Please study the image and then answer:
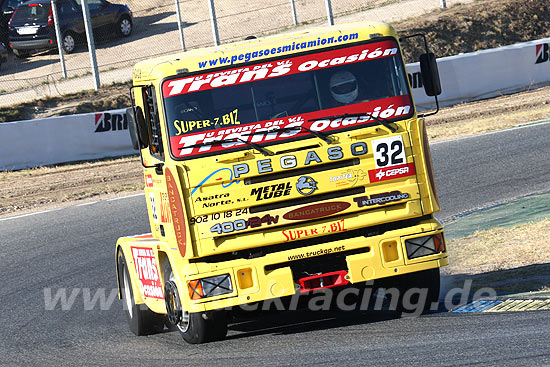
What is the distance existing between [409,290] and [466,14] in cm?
2279

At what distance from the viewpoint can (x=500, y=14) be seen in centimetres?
2998

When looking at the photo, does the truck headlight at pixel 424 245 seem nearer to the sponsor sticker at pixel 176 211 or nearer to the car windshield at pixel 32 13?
the sponsor sticker at pixel 176 211

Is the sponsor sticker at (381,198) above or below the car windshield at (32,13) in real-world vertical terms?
below

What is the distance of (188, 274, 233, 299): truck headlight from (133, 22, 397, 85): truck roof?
5.55ft

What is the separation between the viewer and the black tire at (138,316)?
8922mm

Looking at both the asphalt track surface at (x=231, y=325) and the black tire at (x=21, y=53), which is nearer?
the asphalt track surface at (x=231, y=325)

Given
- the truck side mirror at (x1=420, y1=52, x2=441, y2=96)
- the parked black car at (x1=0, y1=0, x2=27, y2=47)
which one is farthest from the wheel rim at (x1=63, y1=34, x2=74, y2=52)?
the truck side mirror at (x1=420, y1=52, x2=441, y2=96)

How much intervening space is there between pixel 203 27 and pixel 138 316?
2243 cm

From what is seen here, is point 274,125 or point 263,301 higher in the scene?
point 274,125

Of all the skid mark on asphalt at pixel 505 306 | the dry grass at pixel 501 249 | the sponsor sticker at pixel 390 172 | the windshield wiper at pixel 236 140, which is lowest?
the dry grass at pixel 501 249

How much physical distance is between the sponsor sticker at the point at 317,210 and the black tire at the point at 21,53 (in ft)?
82.6

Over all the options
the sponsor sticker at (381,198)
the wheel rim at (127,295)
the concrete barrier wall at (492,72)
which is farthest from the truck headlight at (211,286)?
the concrete barrier wall at (492,72)

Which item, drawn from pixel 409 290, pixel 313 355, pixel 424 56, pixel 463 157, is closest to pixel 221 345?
pixel 313 355

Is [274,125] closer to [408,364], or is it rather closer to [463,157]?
[408,364]
